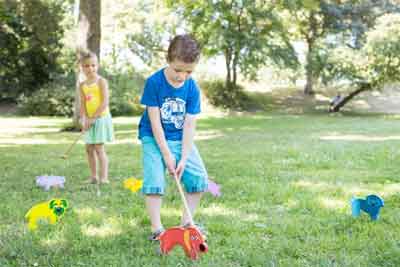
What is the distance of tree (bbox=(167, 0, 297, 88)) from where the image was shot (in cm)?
2136

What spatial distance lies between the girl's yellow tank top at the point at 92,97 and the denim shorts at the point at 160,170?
227 cm

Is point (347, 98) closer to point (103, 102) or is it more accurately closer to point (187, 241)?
point (103, 102)

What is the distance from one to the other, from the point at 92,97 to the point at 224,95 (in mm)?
18995

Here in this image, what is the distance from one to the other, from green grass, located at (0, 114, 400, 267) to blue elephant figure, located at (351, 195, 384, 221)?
6 centimetres

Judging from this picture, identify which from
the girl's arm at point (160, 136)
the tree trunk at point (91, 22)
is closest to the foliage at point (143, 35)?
the tree trunk at point (91, 22)

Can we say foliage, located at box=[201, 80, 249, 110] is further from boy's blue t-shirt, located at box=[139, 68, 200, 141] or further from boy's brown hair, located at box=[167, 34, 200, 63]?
boy's brown hair, located at box=[167, 34, 200, 63]

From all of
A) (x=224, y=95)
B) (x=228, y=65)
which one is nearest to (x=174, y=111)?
(x=228, y=65)

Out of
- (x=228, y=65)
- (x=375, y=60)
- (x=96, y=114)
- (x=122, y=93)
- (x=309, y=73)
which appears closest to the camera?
(x=96, y=114)

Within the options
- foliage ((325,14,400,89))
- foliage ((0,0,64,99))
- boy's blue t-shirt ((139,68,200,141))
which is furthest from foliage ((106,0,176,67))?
boy's blue t-shirt ((139,68,200,141))

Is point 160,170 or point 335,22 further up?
point 335,22

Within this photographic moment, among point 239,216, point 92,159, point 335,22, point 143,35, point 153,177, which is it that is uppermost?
point 335,22

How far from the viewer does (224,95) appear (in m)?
24.3

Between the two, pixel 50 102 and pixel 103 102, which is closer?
pixel 103 102

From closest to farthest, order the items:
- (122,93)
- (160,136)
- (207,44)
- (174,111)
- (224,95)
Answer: (160,136) → (174,111) → (122,93) → (207,44) → (224,95)
